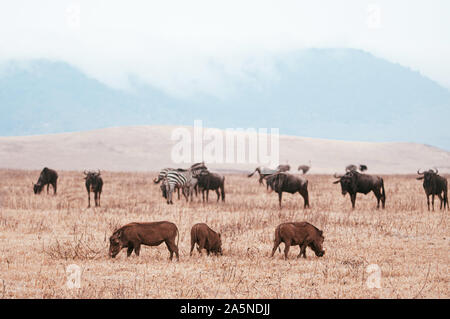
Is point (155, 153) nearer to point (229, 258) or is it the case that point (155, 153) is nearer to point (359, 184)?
point (359, 184)

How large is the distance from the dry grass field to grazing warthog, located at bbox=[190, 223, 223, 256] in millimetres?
281

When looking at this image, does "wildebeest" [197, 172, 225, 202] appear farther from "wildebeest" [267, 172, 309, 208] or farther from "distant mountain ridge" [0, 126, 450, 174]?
"distant mountain ridge" [0, 126, 450, 174]

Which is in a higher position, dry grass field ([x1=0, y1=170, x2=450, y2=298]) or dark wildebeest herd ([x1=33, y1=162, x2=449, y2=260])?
dark wildebeest herd ([x1=33, y1=162, x2=449, y2=260])

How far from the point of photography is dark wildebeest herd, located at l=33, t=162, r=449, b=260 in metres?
12.2

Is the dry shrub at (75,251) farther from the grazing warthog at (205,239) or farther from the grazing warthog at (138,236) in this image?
the grazing warthog at (205,239)

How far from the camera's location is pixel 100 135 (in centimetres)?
10606

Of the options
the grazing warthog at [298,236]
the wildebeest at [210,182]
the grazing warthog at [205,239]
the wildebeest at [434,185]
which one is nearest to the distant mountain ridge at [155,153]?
the wildebeest at [210,182]

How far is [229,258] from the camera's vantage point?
1271 centimetres

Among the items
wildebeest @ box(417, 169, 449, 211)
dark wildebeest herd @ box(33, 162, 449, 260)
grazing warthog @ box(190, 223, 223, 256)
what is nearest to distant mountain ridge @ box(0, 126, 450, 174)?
dark wildebeest herd @ box(33, 162, 449, 260)

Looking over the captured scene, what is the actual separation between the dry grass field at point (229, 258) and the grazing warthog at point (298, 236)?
27 cm

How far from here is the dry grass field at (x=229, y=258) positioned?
32.5ft

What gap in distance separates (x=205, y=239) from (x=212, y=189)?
14.5 meters
